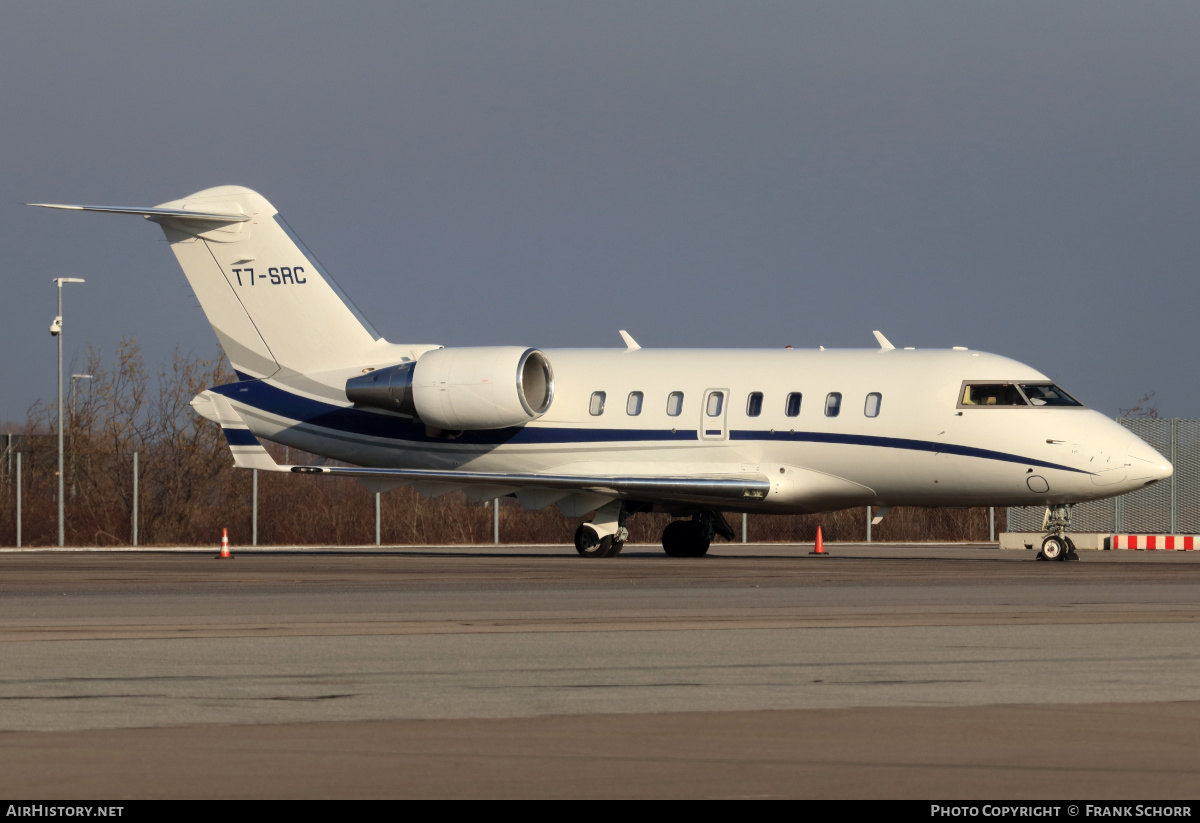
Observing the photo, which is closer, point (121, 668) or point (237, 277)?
point (121, 668)

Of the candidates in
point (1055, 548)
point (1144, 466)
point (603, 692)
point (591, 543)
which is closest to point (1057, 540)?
point (1055, 548)

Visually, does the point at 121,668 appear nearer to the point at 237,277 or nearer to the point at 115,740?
the point at 115,740

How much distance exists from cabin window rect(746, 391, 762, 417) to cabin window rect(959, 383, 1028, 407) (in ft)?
11.4

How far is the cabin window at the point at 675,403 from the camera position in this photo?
99.3ft

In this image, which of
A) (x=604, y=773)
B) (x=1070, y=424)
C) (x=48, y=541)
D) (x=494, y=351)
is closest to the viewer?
(x=604, y=773)

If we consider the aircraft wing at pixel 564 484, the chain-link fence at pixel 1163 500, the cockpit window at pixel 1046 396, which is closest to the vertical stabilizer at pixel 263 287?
the aircraft wing at pixel 564 484

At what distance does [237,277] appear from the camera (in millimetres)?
33156

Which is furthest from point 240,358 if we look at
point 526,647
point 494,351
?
point 526,647

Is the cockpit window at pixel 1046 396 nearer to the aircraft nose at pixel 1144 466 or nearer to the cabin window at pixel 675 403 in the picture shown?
the aircraft nose at pixel 1144 466

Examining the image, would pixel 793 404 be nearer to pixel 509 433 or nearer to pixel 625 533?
pixel 625 533

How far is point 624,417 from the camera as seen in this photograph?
30.7m

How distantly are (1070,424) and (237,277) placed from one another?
15.8 meters

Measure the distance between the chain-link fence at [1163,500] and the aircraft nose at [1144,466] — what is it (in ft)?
44.2
